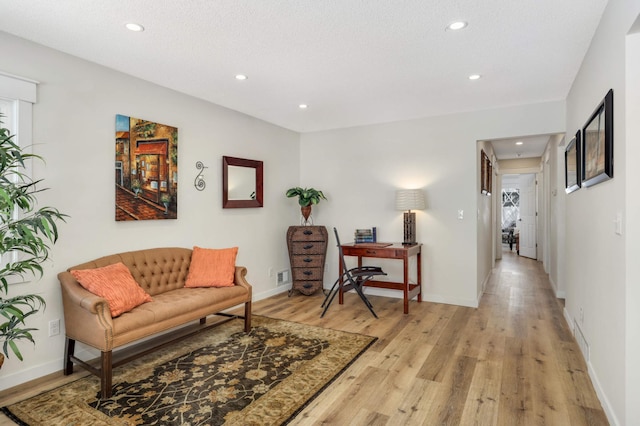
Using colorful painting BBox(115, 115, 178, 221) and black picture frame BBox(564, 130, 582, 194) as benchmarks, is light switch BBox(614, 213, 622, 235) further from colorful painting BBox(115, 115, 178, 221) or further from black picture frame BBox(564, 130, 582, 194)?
colorful painting BBox(115, 115, 178, 221)

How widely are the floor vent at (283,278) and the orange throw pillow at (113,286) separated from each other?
2519mm

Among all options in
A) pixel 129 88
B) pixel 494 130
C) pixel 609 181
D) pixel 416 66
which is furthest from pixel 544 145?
pixel 129 88

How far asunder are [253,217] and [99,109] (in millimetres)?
2211

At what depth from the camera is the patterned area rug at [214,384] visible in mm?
2201

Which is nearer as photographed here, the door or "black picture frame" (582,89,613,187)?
"black picture frame" (582,89,613,187)

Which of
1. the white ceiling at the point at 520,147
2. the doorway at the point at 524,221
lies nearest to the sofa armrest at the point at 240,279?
the white ceiling at the point at 520,147

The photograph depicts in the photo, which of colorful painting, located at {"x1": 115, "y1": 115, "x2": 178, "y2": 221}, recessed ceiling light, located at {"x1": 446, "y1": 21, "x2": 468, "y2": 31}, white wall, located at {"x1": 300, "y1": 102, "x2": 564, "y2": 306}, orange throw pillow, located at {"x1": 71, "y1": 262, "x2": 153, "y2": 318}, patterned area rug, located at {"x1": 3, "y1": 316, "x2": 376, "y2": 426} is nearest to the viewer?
patterned area rug, located at {"x1": 3, "y1": 316, "x2": 376, "y2": 426}

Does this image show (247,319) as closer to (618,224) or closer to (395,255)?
(395,255)

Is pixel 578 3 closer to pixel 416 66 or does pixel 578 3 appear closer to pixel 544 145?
pixel 416 66

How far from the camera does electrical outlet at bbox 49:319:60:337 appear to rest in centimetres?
281

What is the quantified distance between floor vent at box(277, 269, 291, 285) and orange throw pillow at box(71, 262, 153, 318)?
2519 millimetres

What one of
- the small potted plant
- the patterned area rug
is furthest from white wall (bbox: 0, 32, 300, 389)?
the small potted plant

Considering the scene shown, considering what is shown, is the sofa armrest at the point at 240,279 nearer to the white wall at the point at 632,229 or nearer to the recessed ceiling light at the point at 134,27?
the recessed ceiling light at the point at 134,27

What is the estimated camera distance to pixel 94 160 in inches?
122
